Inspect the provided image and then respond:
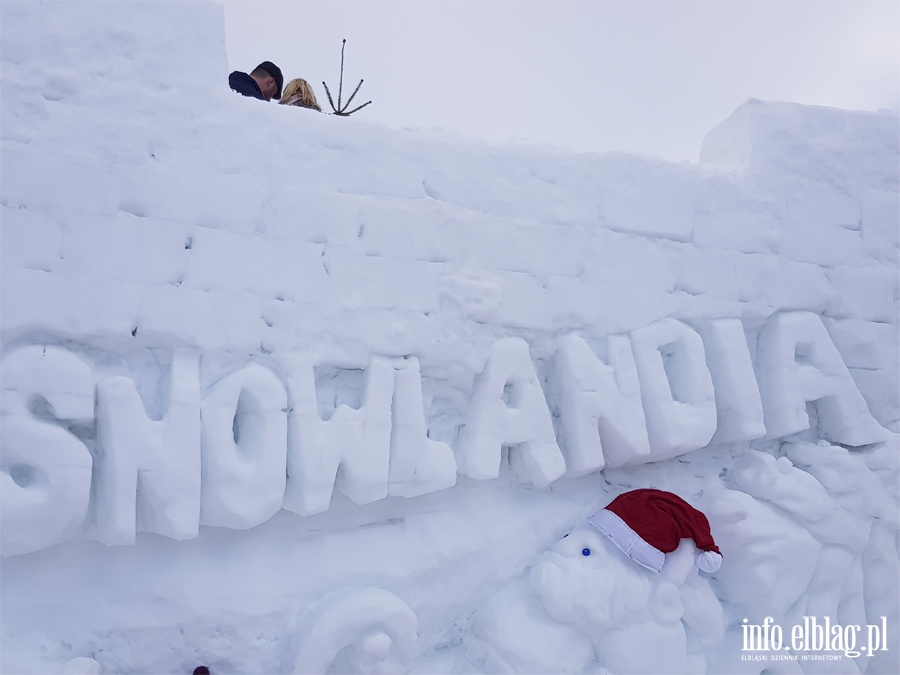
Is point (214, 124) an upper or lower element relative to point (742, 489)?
upper

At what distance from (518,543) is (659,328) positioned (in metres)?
0.70

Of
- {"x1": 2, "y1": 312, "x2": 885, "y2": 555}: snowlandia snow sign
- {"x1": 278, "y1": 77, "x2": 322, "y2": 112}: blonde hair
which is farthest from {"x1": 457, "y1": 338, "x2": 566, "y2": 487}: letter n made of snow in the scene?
{"x1": 278, "y1": 77, "x2": 322, "y2": 112}: blonde hair

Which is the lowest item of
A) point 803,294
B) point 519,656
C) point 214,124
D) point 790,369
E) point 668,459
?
point 519,656

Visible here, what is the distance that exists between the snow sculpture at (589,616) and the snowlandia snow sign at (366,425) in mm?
233

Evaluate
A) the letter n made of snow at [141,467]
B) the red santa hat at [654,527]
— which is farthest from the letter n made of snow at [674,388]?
the letter n made of snow at [141,467]

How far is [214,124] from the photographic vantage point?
1912mm

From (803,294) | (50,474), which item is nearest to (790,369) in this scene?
(803,294)

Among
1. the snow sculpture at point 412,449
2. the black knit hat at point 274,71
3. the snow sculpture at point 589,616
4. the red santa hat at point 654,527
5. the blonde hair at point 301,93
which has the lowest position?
the snow sculpture at point 589,616

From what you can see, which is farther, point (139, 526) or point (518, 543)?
point (518, 543)

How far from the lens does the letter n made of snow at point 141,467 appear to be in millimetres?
1629

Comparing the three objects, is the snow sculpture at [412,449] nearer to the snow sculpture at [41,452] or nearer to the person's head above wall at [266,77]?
the snow sculpture at [41,452]

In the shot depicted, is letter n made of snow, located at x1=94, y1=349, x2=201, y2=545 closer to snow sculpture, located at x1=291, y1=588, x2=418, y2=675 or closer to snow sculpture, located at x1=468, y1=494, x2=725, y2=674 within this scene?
snow sculpture, located at x1=291, y1=588, x2=418, y2=675

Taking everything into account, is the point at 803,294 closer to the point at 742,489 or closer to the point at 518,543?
the point at 742,489

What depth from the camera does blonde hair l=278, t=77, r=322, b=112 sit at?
2602 mm
